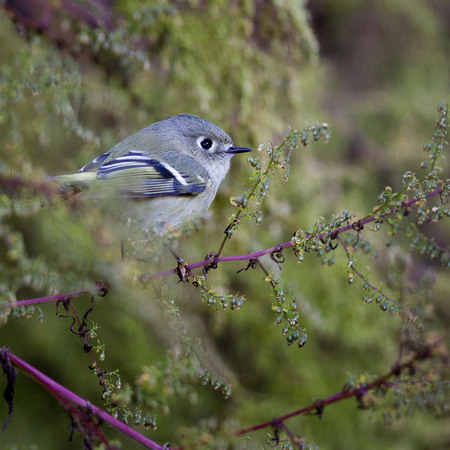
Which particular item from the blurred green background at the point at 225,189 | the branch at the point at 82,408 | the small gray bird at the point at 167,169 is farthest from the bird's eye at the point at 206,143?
the branch at the point at 82,408

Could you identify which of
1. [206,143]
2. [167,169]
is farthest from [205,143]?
[167,169]

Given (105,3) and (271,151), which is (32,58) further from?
(271,151)

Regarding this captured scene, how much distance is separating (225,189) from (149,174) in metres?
0.46

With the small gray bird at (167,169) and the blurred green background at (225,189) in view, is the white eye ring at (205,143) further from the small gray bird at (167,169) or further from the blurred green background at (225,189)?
the blurred green background at (225,189)

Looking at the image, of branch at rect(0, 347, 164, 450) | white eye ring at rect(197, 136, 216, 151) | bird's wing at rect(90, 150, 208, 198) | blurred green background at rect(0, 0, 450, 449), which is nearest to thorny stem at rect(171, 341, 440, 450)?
branch at rect(0, 347, 164, 450)

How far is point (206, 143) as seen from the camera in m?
2.31

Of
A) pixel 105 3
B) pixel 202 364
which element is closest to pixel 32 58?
pixel 105 3

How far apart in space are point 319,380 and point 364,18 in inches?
92.6

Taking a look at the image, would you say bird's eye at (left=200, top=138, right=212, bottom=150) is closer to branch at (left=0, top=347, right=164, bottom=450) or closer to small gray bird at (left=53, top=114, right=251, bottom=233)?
small gray bird at (left=53, top=114, right=251, bottom=233)

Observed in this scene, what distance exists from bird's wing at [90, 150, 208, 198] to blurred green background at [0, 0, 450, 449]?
15 centimetres

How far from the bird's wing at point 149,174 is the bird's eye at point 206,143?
0.10 meters

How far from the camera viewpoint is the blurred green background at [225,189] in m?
2.15

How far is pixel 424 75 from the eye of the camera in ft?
11.8

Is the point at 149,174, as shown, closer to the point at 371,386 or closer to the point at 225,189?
the point at 225,189
